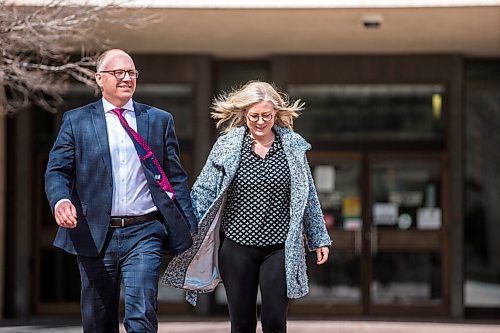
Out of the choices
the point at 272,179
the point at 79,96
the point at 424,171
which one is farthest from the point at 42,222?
the point at 272,179

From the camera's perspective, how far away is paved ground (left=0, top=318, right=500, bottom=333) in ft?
39.0

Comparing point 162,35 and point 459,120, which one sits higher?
point 162,35

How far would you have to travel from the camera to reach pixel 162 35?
12.1m

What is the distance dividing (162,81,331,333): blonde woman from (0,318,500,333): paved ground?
588 cm

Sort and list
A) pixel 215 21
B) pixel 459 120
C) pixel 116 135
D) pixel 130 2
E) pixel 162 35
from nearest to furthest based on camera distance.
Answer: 1. pixel 116 135
2. pixel 130 2
3. pixel 215 21
4. pixel 162 35
5. pixel 459 120

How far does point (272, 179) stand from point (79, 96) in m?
8.01

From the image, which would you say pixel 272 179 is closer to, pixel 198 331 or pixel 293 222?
pixel 293 222

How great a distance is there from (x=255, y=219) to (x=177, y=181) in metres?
0.49

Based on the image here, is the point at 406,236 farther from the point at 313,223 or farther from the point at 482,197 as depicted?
the point at 313,223

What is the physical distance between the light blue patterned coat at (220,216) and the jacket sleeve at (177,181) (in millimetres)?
148

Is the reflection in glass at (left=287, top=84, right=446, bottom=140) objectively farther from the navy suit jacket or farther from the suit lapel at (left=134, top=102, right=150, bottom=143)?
the navy suit jacket

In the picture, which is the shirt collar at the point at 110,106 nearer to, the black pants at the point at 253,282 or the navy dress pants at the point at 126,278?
the navy dress pants at the point at 126,278

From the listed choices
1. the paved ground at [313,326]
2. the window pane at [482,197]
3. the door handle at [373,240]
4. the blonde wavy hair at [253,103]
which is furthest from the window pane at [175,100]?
the blonde wavy hair at [253,103]

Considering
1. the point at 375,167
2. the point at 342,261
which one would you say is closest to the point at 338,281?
the point at 342,261
